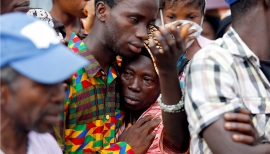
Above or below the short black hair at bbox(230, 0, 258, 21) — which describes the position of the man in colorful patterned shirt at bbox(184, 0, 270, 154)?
below

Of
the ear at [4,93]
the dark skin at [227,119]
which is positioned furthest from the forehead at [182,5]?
the ear at [4,93]

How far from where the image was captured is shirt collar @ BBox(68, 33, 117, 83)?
3.04 meters

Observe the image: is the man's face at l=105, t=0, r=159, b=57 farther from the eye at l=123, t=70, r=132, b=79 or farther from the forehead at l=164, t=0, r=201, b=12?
the forehead at l=164, t=0, r=201, b=12

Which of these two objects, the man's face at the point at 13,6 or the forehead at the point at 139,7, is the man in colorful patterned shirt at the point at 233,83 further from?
the man's face at the point at 13,6

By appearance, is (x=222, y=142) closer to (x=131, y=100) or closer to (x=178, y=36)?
(x=178, y=36)

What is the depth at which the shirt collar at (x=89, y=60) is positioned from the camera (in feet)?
9.99

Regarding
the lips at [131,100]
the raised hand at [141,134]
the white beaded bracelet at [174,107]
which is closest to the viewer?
the white beaded bracelet at [174,107]

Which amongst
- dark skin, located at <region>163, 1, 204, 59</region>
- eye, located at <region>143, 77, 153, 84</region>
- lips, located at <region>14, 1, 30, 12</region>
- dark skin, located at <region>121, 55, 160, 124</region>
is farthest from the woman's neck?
dark skin, located at <region>163, 1, 204, 59</region>

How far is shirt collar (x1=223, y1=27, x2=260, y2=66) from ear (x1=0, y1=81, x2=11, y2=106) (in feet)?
3.98

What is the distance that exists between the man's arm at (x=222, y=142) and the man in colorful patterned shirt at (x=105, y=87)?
0.90m

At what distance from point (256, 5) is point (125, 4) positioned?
1.06 metres

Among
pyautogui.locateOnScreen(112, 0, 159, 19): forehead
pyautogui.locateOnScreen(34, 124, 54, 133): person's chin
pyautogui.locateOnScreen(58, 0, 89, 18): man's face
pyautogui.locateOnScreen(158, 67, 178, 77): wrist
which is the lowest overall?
pyautogui.locateOnScreen(34, 124, 54, 133): person's chin

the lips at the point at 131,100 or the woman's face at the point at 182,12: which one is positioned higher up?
the woman's face at the point at 182,12

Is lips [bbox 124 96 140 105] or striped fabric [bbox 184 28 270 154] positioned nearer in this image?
striped fabric [bbox 184 28 270 154]
